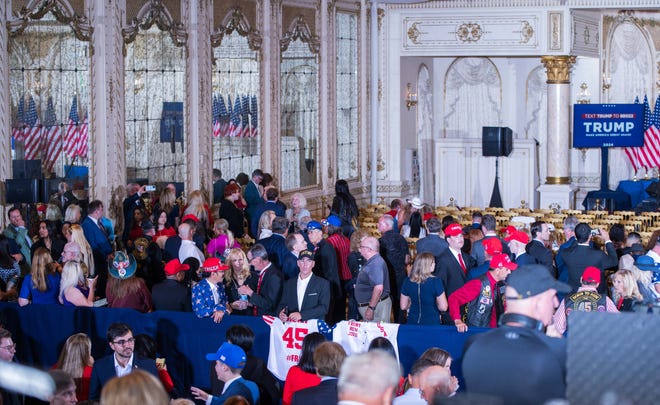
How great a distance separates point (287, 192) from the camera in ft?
67.5

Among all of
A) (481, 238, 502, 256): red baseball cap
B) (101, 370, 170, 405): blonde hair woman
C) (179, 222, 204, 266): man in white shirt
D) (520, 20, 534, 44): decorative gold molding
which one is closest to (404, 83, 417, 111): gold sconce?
(520, 20, 534, 44): decorative gold molding

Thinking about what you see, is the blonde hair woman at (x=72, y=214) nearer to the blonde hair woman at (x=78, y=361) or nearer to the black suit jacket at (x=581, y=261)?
the blonde hair woman at (x=78, y=361)

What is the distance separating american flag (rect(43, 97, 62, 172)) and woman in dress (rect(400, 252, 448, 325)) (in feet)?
20.4

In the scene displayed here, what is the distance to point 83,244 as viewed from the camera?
13141mm

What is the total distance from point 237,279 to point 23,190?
404 cm

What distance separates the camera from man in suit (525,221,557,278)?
1226 cm

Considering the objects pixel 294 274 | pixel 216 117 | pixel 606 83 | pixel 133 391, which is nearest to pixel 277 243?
pixel 294 274

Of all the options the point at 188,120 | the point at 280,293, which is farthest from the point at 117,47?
the point at 280,293

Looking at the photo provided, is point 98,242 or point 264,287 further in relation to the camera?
point 98,242

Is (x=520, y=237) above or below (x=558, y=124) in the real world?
below

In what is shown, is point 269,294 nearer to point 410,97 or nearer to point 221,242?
point 221,242

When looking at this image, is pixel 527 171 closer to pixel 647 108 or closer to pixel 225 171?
pixel 647 108

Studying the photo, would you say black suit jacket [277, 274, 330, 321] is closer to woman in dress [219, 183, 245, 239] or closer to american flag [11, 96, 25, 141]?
american flag [11, 96, 25, 141]

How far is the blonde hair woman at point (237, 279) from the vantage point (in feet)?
36.4
